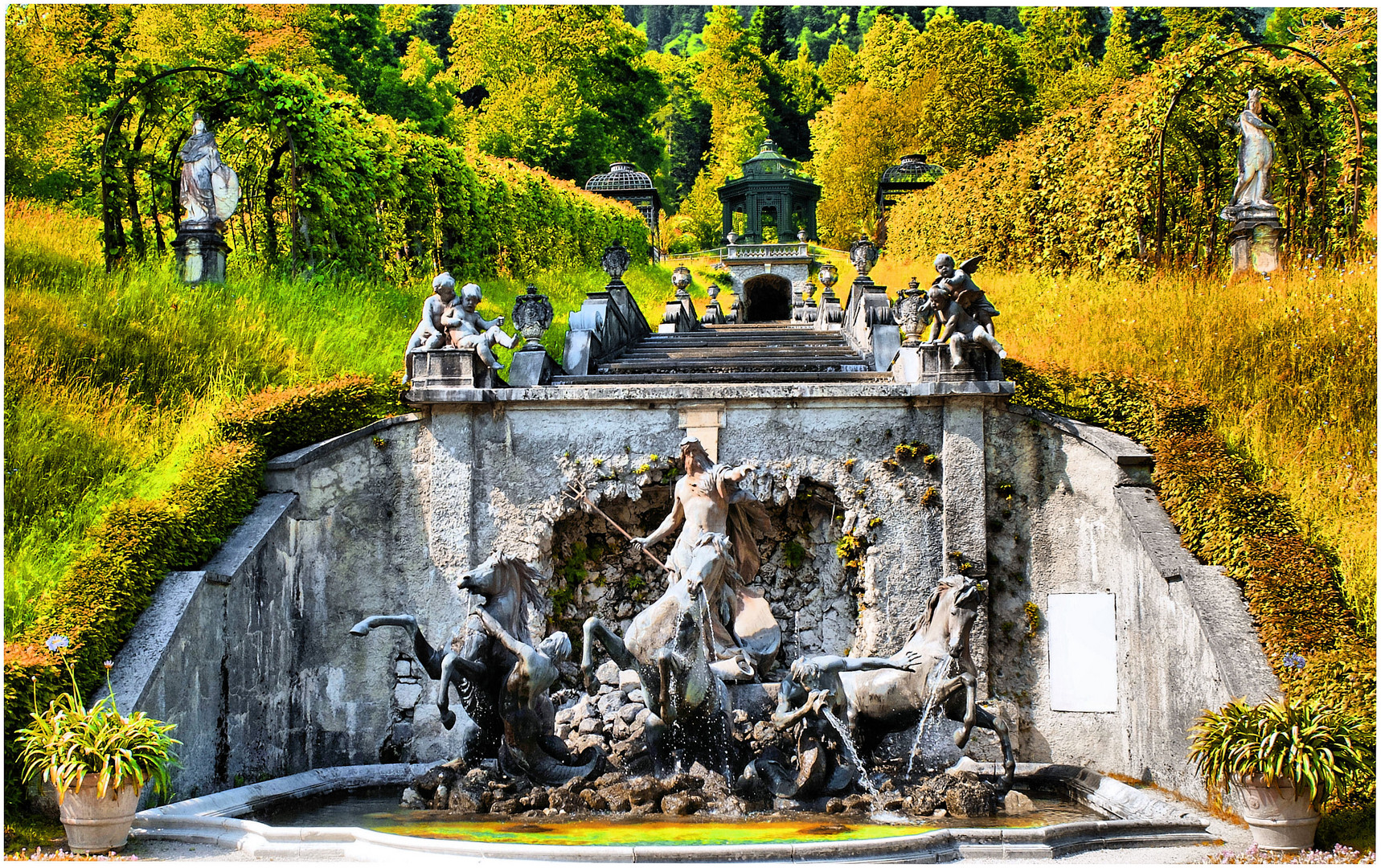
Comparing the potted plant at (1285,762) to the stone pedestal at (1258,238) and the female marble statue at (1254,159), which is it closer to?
the stone pedestal at (1258,238)

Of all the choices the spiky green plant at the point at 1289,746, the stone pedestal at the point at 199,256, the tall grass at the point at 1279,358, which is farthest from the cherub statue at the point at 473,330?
the spiky green plant at the point at 1289,746

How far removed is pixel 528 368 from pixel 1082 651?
6.02m

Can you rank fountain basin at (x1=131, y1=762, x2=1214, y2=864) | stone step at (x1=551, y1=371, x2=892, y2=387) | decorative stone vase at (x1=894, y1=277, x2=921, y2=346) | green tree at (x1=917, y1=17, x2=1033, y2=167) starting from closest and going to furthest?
1. fountain basin at (x1=131, y1=762, x2=1214, y2=864)
2. stone step at (x1=551, y1=371, x2=892, y2=387)
3. decorative stone vase at (x1=894, y1=277, x2=921, y2=346)
4. green tree at (x1=917, y1=17, x2=1033, y2=167)

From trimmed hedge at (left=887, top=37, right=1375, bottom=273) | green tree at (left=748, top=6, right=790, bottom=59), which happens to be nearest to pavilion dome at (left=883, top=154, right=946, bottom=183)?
trimmed hedge at (left=887, top=37, right=1375, bottom=273)

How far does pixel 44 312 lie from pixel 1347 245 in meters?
15.4

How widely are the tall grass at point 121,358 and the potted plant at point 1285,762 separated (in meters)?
8.51

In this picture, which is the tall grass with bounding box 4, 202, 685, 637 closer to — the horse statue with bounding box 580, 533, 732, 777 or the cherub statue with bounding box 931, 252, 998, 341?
the horse statue with bounding box 580, 533, 732, 777

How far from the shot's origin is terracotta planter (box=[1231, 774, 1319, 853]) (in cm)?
739

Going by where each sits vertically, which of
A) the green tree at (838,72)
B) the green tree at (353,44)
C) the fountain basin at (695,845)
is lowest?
the fountain basin at (695,845)

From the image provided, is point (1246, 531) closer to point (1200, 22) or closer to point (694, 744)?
point (694, 744)

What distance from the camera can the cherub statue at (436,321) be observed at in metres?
11.5

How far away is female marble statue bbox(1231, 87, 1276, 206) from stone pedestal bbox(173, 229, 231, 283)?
1296cm

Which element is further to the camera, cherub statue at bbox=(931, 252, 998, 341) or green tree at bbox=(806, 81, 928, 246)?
green tree at bbox=(806, 81, 928, 246)

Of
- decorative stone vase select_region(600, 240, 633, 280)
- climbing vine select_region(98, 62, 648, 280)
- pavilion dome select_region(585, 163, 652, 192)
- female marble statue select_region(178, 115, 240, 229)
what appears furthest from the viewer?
pavilion dome select_region(585, 163, 652, 192)
